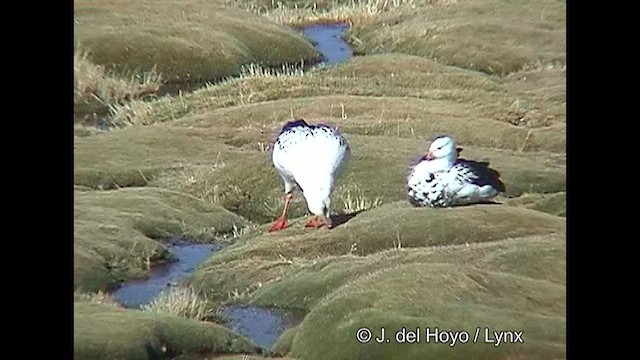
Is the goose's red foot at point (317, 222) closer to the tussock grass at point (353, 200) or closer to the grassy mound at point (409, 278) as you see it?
the grassy mound at point (409, 278)

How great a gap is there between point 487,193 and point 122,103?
2223mm

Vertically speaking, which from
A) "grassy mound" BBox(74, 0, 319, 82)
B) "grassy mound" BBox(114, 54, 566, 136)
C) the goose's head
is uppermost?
"grassy mound" BBox(74, 0, 319, 82)

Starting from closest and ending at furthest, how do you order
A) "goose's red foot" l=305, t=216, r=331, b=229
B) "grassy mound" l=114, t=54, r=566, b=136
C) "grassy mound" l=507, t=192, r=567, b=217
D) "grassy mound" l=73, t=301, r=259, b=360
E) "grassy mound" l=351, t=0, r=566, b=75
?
1. "grassy mound" l=73, t=301, r=259, b=360
2. "goose's red foot" l=305, t=216, r=331, b=229
3. "grassy mound" l=507, t=192, r=567, b=217
4. "grassy mound" l=114, t=54, r=566, b=136
5. "grassy mound" l=351, t=0, r=566, b=75

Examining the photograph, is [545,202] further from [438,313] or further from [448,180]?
[438,313]

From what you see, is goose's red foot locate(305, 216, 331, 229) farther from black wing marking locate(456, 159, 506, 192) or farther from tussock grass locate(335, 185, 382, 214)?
black wing marking locate(456, 159, 506, 192)

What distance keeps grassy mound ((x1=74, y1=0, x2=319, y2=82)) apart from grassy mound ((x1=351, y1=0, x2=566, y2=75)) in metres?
0.46

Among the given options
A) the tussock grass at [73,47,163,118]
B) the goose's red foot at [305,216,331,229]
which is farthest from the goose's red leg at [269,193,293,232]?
the tussock grass at [73,47,163,118]

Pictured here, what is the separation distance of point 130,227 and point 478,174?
199 cm

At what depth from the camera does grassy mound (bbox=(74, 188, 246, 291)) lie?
6.88m

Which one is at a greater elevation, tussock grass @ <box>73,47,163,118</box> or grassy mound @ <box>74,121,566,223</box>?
tussock grass @ <box>73,47,163,118</box>

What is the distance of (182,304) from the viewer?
6.80 metres

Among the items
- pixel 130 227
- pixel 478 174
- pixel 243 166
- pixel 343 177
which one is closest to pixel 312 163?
pixel 343 177

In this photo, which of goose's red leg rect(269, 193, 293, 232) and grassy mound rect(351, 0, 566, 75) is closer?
goose's red leg rect(269, 193, 293, 232)
